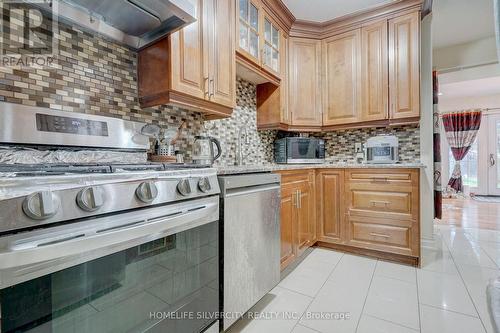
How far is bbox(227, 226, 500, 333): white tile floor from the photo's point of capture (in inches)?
54.7

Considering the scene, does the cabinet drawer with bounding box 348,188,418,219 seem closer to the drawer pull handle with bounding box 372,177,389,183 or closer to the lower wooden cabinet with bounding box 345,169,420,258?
the lower wooden cabinet with bounding box 345,169,420,258

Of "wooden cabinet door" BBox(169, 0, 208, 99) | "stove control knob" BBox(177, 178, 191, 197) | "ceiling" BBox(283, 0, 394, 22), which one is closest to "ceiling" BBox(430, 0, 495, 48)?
"ceiling" BBox(283, 0, 394, 22)

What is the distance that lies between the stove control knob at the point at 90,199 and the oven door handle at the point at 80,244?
0.06 m

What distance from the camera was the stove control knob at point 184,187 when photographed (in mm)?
1006

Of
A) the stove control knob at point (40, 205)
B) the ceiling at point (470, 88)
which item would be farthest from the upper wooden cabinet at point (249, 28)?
A: the ceiling at point (470, 88)

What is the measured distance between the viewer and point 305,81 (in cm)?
276

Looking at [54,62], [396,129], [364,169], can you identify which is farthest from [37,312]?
[396,129]

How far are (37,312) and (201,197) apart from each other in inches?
25.1

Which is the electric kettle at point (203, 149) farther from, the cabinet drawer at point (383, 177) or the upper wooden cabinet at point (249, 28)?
the cabinet drawer at point (383, 177)

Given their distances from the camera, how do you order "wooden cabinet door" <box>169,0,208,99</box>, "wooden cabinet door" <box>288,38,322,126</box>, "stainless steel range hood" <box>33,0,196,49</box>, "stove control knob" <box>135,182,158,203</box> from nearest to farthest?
"stove control knob" <box>135,182,158,203</box> < "stainless steel range hood" <box>33,0,196,49</box> < "wooden cabinet door" <box>169,0,208,99</box> < "wooden cabinet door" <box>288,38,322,126</box>

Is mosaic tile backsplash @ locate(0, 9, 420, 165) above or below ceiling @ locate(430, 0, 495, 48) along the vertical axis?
below

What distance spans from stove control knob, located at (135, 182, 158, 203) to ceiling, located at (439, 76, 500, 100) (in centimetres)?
586

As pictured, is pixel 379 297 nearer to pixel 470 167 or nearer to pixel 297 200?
pixel 297 200

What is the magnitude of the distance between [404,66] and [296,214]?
1.85 meters
